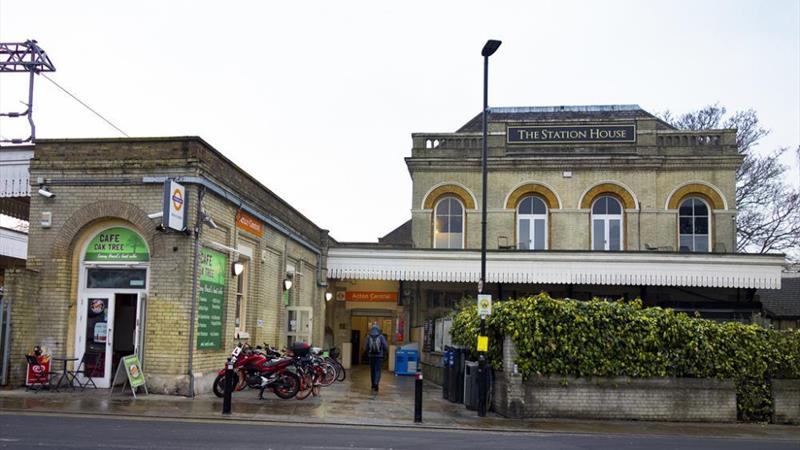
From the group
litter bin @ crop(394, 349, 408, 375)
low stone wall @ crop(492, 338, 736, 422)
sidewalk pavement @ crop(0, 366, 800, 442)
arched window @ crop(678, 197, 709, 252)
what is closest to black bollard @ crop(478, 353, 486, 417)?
sidewalk pavement @ crop(0, 366, 800, 442)

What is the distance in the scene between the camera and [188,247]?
1644 centimetres

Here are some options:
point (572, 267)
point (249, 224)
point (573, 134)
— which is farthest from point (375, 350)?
point (573, 134)

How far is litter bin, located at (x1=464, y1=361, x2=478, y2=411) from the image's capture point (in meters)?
16.4

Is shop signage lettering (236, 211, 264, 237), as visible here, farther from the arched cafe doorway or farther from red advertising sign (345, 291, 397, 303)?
red advertising sign (345, 291, 397, 303)

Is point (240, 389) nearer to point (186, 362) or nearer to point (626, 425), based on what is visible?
point (186, 362)

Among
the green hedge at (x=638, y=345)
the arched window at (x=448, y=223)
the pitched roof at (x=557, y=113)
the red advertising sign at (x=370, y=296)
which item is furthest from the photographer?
the pitched roof at (x=557, y=113)

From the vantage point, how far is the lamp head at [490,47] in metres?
17.0

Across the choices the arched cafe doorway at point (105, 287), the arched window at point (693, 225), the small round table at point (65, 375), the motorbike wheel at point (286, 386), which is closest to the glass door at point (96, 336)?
the arched cafe doorway at point (105, 287)

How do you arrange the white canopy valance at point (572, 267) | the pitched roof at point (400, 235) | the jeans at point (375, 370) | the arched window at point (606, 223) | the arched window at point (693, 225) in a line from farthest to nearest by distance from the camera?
the pitched roof at point (400, 235)
the arched window at point (606, 223)
the arched window at point (693, 225)
the white canopy valance at point (572, 267)
the jeans at point (375, 370)

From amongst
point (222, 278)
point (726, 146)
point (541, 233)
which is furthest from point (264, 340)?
point (726, 146)

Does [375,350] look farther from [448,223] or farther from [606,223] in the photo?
[606,223]

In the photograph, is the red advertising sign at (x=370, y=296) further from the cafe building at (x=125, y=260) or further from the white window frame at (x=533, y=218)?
the cafe building at (x=125, y=260)

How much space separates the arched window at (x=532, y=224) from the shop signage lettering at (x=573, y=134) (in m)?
2.58

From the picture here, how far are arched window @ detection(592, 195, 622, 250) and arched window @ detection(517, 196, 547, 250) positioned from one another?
6.95 ft
